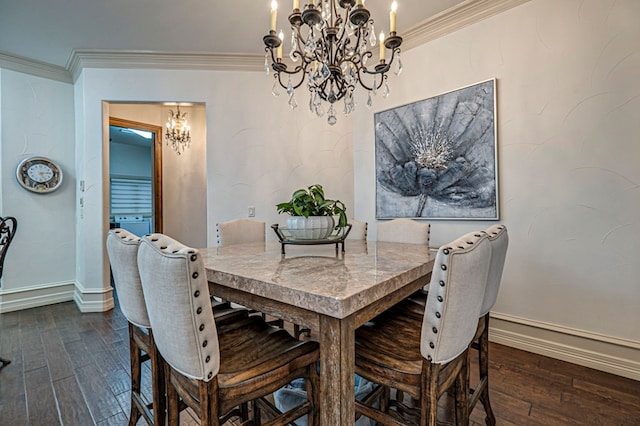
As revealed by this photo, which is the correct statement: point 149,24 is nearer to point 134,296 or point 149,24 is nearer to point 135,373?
point 134,296

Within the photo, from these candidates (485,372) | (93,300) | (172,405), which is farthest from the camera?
(93,300)

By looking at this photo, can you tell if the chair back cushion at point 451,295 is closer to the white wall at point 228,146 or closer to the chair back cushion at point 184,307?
the chair back cushion at point 184,307

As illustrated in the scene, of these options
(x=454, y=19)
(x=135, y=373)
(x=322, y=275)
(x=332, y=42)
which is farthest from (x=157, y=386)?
(x=454, y=19)

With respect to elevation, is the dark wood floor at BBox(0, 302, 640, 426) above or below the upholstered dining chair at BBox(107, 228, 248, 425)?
below

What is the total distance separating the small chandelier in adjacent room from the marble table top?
3501 millimetres

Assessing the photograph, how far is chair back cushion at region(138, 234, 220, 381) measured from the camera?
779 mm

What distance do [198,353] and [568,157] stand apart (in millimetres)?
2551

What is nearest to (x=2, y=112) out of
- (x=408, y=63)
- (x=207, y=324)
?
(x=207, y=324)

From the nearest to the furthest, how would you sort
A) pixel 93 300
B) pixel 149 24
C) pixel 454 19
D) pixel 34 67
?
pixel 454 19, pixel 149 24, pixel 93 300, pixel 34 67

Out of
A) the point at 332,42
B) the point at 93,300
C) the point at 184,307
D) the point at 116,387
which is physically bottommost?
the point at 116,387

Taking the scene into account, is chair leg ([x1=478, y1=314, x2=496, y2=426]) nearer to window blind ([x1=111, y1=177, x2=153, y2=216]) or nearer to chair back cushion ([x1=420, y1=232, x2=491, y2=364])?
chair back cushion ([x1=420, y1=232, x2=491, y2=364])

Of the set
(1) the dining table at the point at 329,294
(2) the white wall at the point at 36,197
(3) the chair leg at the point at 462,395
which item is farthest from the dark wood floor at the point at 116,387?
(2) the white wall at the point at 36,197

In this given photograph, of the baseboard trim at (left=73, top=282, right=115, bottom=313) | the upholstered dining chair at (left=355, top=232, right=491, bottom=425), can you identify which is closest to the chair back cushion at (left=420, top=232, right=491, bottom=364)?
the upholstered dining chair at (left=355, top=232, right=491, bottom=425)

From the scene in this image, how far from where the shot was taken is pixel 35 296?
331cm
